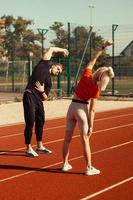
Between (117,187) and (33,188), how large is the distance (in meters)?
1.17

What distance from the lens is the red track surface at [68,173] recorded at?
274 inches

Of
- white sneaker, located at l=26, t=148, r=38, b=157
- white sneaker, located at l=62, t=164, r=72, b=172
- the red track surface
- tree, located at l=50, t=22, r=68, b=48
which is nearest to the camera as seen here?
the red track surface

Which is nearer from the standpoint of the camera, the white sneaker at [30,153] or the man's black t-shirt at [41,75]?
the man's black t-shirt at [41,75]

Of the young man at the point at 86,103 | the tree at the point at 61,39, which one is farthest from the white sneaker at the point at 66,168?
the tree at the point at 61,39

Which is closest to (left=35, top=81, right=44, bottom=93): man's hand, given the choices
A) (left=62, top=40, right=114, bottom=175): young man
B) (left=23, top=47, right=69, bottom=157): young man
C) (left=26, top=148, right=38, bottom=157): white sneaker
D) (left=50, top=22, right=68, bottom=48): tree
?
(left=23, top=47, right=69, bottom=157): young man

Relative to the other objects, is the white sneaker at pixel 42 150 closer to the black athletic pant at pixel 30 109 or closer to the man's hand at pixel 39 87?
the black athletic pant at pixel 30 109

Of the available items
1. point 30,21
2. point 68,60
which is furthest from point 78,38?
point 30,21

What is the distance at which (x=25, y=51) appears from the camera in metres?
76.2

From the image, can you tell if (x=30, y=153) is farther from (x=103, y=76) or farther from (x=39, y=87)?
(x=103, y=76)

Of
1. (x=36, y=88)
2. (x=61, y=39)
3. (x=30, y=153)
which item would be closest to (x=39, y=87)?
(x=36, y=88)

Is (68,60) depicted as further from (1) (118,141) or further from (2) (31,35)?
(2) (31,35)

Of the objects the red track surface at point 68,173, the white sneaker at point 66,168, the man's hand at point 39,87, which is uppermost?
the man's hand at point 39,87

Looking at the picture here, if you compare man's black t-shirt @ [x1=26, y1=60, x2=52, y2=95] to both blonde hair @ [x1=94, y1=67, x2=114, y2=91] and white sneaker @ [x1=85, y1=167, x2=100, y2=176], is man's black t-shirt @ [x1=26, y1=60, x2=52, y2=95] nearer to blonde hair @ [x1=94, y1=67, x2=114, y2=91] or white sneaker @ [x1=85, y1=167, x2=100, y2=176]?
blonde hair @ [x1=94, y1=67, x2=114, y2=91]

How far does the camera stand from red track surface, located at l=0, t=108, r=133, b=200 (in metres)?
6.96
